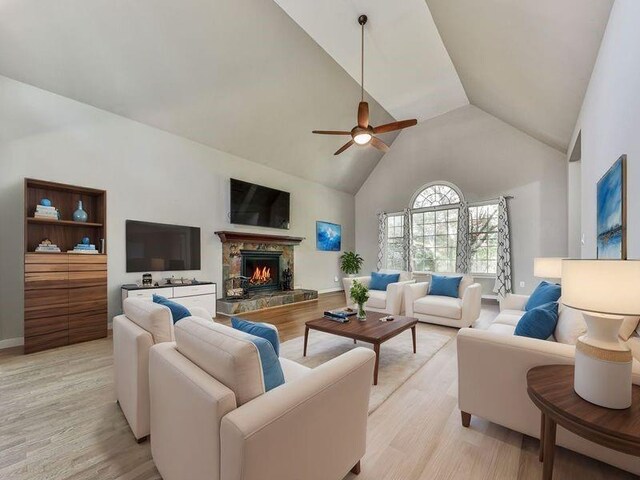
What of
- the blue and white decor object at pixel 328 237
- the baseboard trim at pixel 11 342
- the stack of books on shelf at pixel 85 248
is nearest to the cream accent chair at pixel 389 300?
the blue and white decor object at pixel 328 237

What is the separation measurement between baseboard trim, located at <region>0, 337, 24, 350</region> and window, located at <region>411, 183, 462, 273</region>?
7208 millimetres

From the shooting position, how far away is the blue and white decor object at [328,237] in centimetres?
747

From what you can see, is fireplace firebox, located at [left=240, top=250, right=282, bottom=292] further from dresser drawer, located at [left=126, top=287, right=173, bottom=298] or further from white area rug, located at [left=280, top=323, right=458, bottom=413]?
white area rug, located at [left=280, top=323, right=458, bottom=413]

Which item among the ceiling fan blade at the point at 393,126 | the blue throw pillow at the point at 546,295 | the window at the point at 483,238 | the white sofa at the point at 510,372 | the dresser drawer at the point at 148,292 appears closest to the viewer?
the white sofa at the point at 510,372

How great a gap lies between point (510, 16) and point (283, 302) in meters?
5.24

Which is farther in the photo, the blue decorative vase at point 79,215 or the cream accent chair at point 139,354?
the blue decorative vase at point 79,215

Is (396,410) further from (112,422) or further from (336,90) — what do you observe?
(336,90)

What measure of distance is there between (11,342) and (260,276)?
144 inches

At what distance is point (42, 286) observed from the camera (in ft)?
10.3

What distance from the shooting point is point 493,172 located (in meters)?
6.11

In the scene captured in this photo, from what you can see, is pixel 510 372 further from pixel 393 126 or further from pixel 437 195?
pixel 437 195

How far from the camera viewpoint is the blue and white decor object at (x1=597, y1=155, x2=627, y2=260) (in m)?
1.86

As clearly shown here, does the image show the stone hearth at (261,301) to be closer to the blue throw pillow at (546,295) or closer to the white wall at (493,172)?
the white wall at (493,172)

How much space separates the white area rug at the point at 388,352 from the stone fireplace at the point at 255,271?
1.89 m
